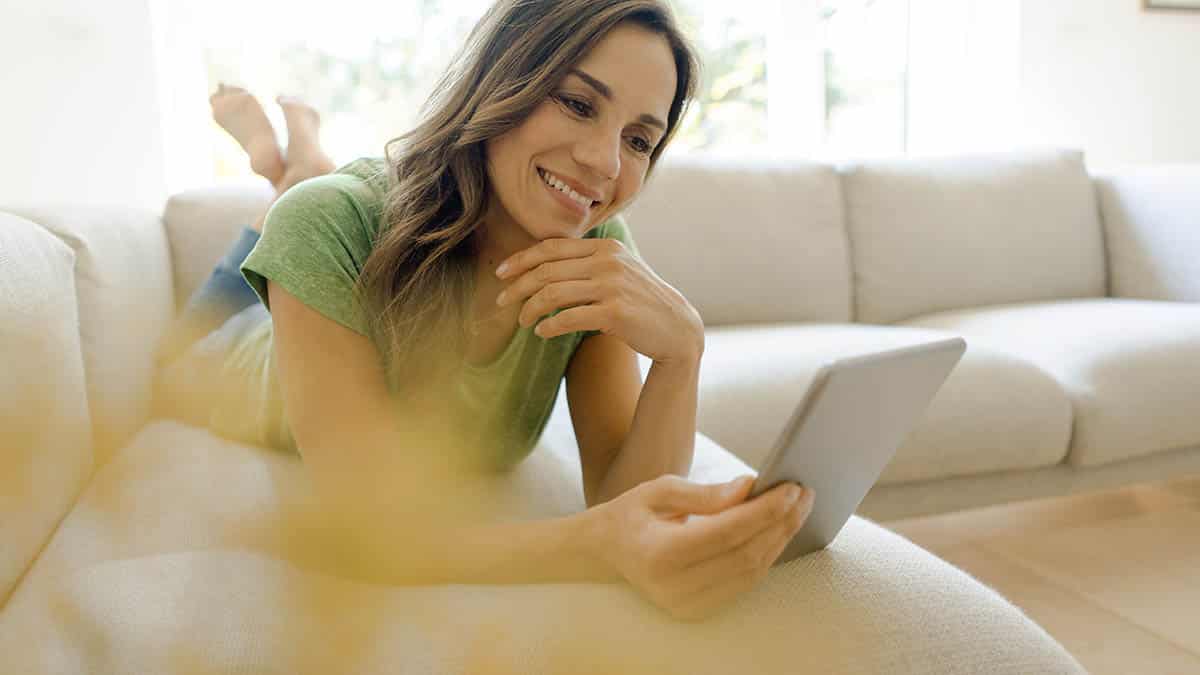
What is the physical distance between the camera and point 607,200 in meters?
0.89

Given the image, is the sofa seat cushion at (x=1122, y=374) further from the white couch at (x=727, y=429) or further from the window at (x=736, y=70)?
the window at (x=736, y=70)

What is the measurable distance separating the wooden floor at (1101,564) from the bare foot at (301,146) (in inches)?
51.7

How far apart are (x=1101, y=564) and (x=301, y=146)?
1.62 meters

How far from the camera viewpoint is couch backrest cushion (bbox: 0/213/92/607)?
0.20 metres

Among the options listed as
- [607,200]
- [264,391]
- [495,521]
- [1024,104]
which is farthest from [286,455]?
[1024,104]

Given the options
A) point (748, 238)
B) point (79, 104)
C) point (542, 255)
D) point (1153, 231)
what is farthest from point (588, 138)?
point (1153, 231)

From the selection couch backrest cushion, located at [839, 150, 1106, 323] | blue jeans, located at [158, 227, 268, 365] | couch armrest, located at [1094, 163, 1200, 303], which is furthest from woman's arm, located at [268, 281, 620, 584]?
couch armrest, located at [1094, 163, 1200, 303]

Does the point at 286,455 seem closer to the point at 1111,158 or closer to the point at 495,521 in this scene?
the point at 495,521

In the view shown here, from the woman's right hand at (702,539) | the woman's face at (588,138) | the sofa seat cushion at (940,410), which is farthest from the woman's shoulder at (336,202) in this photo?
the sofa seat cushion at (940,410)

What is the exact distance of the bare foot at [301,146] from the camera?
1.56 meters

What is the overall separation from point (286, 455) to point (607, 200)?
476 millimetres

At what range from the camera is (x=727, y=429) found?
137cm

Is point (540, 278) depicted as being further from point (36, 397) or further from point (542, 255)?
point (36, 397)

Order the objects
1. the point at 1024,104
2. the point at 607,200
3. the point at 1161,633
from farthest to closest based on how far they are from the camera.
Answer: the point at 1024,104 < the point at 1161,633 < the point at 607,200
